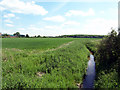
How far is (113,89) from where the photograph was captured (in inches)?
298

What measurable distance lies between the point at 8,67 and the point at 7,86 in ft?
13.4

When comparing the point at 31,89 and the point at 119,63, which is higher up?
the point at 119,63

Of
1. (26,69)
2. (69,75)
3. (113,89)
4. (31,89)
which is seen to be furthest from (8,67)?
(113,89)

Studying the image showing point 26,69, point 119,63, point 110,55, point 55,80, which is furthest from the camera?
point 110,55

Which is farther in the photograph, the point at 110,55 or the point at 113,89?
the point at 110,55

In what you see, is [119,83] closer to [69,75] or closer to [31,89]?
[69,75]

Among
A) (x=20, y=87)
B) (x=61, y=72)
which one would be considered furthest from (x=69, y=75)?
(x=20, y=87)

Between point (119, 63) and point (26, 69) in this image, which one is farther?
point (26, 69)

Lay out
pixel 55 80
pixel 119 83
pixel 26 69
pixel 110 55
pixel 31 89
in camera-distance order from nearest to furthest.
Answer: pixel 31 89 → pixel 119 83 → pixel 55 80 → pixel 26 69 → pixel 110 55

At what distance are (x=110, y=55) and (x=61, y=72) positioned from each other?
618cm

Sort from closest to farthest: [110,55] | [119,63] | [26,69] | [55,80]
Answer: [55,80], [119,63], [26,69], [110,55]

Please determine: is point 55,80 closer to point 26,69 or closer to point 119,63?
point 26,69

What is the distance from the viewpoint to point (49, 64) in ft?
41.7

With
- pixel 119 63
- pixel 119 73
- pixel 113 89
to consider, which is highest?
pixel 119 63
